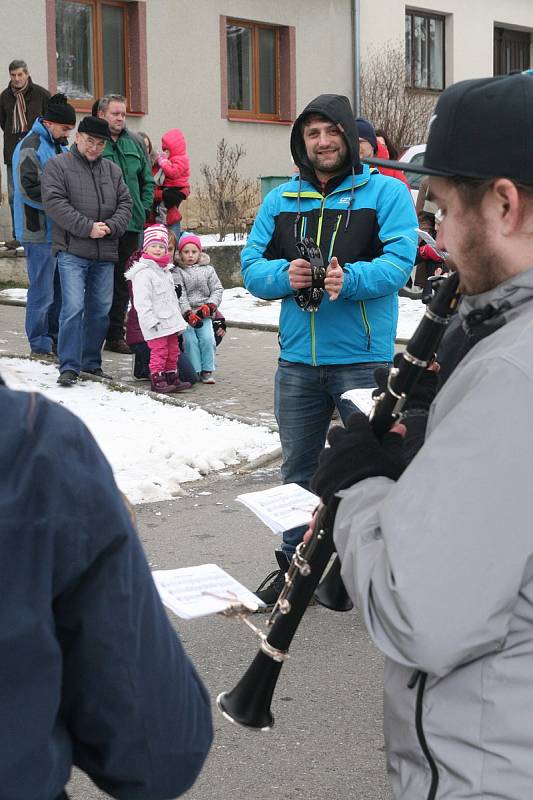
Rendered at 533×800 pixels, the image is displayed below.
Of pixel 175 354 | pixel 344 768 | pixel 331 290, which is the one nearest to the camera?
pixel 344 768

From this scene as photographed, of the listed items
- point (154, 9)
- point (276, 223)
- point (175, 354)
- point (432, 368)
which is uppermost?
point (154, 9)

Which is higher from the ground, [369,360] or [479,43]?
[479,43]

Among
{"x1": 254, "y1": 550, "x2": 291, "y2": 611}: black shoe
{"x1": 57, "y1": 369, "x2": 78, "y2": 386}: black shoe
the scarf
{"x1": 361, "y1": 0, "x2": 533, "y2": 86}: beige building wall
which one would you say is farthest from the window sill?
{"x1": 254, "y1": 550, "x2": 291, "y2": 611}: black shoe

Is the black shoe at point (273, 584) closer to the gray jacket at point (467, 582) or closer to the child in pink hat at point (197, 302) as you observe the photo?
the gray jacket at point (467, 582)

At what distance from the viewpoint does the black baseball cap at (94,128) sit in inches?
345

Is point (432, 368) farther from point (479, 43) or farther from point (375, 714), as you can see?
point (479, 43)

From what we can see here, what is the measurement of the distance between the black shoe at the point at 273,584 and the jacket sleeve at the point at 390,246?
114 cm

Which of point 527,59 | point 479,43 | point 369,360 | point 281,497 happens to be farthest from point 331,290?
point 527,59

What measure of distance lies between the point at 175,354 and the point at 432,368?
7019mm

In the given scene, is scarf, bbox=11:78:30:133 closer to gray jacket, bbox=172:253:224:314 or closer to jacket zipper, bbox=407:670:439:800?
gray jacket, bbox=172:253:224:314

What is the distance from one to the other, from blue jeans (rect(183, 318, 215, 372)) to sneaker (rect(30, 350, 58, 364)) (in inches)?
47.7

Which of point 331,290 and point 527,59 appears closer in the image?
point 331,290

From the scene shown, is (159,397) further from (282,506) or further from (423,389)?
(423,389)

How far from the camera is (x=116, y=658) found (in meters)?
1.30
